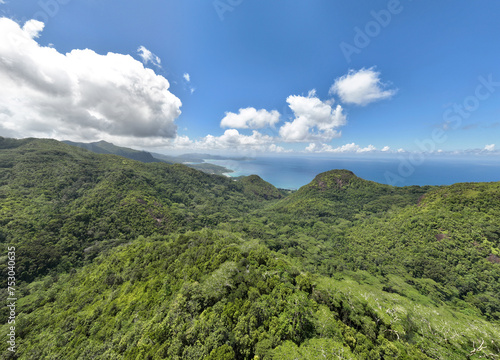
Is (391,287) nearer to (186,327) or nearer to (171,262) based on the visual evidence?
(186,327)

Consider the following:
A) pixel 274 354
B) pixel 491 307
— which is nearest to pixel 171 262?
pixel 274 354

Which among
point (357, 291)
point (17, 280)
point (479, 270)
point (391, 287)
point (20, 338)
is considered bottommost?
point (17, 280)

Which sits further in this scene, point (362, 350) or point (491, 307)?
point (491, 307)

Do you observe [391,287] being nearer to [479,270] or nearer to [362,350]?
[479,270]

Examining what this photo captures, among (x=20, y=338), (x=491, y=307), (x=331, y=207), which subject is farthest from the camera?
(x=331, y=207)

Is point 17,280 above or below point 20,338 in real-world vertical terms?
below

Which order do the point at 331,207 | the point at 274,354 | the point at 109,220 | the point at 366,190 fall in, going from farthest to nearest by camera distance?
the point at 366,190, the point at 331,207, the point at 109,220, the point at 274,354
